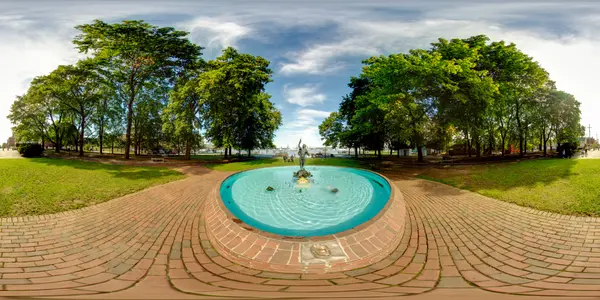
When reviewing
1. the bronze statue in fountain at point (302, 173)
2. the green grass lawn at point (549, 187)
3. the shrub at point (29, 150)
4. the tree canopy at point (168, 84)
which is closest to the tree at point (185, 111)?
the tree canopy at point (168, 84)

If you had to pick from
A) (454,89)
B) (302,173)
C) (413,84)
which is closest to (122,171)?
(302,173)

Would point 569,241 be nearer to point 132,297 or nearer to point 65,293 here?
point 132,297

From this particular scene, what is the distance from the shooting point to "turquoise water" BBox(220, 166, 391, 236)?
22.5ft

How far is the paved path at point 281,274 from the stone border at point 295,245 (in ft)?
0.51

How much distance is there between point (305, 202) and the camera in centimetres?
900

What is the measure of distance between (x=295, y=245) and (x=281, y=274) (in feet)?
2.00

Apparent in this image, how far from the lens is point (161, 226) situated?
586cm

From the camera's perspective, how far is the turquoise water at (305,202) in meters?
6.85

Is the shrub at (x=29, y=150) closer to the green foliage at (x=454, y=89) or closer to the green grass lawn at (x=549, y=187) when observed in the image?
the green foliage at (x=454, y=89)

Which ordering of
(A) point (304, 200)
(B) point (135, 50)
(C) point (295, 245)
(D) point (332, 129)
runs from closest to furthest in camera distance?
(C) point (295, 245), (A) point (304, 200), (B) point (135, 50), (D) point (332, 129)

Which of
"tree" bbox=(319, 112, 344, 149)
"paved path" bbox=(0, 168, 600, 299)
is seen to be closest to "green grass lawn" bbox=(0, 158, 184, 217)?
"paved path" bbox=(0, 168, 600, 299)

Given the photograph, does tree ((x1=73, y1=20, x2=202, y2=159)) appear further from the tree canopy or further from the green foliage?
the green foliage

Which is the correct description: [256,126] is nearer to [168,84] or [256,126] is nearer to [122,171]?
[168,84]

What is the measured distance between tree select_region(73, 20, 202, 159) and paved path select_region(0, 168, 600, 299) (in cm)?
2033
